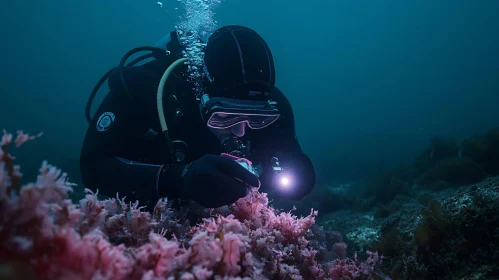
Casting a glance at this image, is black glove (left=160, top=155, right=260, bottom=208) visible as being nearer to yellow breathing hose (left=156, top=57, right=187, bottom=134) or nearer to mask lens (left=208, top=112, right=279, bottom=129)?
mask lens (left=208, top=112, right=279, bottom=129)

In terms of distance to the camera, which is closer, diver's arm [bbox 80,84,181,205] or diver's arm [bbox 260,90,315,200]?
diver's arm [bbox 80,84,181,205]

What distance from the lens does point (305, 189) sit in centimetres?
374

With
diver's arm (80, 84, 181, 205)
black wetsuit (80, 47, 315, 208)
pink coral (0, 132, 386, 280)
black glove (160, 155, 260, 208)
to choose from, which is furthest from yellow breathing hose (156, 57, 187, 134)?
pink coral (0, 132, 386, 280)

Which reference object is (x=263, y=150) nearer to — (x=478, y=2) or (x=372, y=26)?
(x=478, y=2)

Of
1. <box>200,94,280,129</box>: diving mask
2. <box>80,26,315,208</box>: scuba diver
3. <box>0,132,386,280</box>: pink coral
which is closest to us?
<box>0,132,386,280</box>: pink coral

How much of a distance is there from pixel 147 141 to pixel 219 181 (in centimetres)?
170

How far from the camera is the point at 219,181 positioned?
7.18 ft

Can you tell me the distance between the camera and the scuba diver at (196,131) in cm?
235

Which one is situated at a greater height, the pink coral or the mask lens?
the mask lens

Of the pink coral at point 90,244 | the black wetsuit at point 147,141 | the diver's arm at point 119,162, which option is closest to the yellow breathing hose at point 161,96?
the black wetsuit at point 147,141

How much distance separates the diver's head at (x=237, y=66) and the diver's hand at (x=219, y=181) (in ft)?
2.93

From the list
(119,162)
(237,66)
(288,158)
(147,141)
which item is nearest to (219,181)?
(237,66)

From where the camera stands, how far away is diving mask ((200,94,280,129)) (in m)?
2.63

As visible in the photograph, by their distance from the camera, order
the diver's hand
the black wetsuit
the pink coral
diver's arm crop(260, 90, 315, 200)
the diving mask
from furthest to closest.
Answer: diver's arm crop(260, 90, 315, 200)
the black wetsuit
the diving mask
the diver's hand
the pink coral
